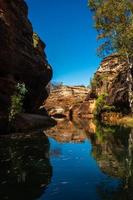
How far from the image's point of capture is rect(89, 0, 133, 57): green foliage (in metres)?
50.2

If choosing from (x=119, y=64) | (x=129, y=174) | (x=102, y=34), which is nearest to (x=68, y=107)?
(x=119, y=64)

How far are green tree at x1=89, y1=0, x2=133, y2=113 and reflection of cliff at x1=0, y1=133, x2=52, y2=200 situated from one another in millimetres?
32694

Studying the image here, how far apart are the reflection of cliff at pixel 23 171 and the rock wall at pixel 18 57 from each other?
531 inches

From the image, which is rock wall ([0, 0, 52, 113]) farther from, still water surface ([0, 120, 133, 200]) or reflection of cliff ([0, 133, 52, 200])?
still water surface ([0, 120, 133, 200])

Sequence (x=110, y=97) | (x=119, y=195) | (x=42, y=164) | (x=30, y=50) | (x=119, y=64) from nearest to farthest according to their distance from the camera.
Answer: (x=119, y=195), (x=42, y=164), (x=30, y=50), (x=110, y=97), (x=119, y=64)

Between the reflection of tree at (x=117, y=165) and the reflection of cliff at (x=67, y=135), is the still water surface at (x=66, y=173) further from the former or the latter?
the reflection of cliff at (x=67, y=135)

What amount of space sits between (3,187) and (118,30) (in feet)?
140

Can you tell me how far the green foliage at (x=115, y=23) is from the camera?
5022 centimetres

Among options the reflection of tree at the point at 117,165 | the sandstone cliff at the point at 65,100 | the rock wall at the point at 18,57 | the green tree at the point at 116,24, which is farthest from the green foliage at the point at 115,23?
the sandstone cliff at the point at 65,100

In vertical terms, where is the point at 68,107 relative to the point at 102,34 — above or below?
below

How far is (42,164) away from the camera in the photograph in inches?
663

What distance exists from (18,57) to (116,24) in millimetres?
19836

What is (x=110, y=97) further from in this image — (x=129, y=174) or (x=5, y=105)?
(x=129, y=174)

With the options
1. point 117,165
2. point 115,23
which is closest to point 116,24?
point 115,23
